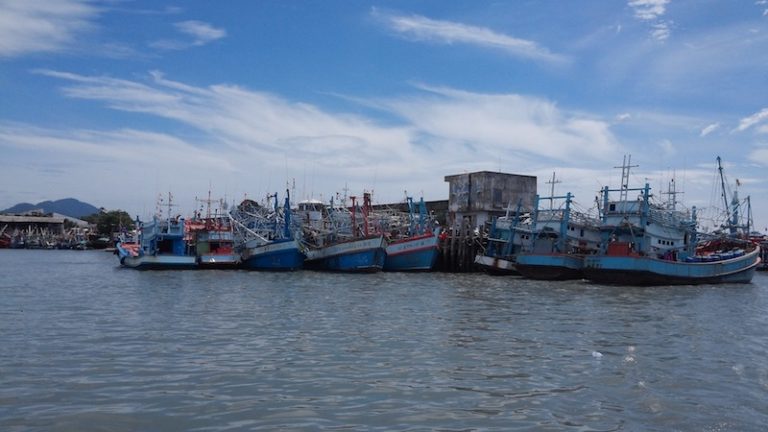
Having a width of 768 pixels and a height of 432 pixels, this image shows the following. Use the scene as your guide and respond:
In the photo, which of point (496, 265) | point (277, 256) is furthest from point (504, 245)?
point (277, 256)

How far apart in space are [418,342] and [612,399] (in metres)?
5.33

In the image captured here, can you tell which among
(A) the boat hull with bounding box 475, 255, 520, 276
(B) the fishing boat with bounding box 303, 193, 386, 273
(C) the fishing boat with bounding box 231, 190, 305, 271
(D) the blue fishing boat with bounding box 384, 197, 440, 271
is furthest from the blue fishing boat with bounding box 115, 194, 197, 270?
(A) the boat hull with bounding box 475, 255, 520, 276

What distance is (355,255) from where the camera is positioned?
41781 millimetres

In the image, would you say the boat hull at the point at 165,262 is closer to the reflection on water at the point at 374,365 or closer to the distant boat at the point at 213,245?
the distant boat at the point at 213,245

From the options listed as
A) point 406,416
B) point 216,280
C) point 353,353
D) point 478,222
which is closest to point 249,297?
point 216,280

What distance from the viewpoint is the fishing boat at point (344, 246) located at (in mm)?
41250

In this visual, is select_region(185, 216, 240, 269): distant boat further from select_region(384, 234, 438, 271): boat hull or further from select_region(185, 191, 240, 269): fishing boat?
select_region(384, 234, 438, 271): boat hull

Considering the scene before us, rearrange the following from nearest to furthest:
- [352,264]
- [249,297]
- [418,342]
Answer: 1. [418,342]
2. [249,297]
3. [352,264]

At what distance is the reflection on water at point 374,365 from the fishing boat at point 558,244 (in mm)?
14519

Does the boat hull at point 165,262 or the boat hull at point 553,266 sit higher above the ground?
the boat hull at point 553,266

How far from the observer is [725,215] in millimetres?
48469

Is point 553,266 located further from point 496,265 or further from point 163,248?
point 163,248

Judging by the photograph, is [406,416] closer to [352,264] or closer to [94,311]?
[94,311]

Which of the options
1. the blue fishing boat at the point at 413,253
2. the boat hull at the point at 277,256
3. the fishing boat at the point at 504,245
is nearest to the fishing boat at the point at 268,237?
the boat hull at the point at 277,256
